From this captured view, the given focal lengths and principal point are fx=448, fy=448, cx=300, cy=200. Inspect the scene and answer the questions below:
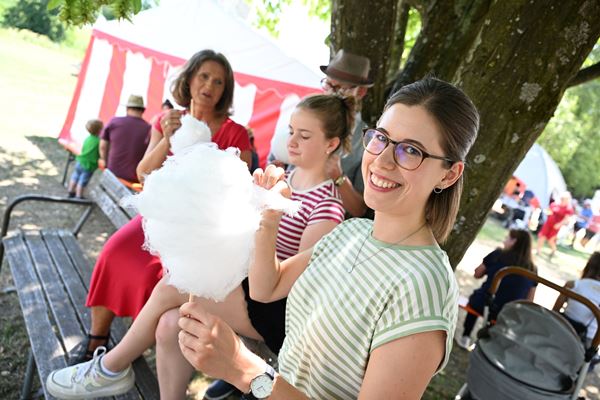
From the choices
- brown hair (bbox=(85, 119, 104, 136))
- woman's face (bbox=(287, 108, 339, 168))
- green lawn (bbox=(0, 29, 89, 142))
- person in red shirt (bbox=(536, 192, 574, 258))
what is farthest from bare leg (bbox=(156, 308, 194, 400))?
person in red shirt (bbox=(536, 192, 574, 258))

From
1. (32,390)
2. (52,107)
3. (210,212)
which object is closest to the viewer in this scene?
(210,212)

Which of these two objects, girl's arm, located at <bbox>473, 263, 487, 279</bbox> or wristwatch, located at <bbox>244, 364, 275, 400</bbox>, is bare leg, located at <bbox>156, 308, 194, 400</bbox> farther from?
girl's arm, located at <bbox>473, 263, 487, 279</bbox>

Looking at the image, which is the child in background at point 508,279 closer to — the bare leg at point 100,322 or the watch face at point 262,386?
the bare leg at point 100,322

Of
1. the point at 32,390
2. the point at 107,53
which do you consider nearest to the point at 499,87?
the point at 32,390

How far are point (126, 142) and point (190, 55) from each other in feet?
6.99

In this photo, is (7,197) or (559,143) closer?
(7,197)

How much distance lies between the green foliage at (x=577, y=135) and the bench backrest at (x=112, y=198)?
2262 cm

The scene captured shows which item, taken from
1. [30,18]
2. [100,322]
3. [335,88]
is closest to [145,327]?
[100,322]

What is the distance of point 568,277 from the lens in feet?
39.0

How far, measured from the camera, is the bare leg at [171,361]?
6.44ft

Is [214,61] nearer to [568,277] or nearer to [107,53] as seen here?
[107,53]

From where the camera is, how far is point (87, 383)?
2.11 metres

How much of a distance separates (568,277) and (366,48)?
36.5ft

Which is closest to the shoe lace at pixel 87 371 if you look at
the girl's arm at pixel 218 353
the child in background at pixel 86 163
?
the girl's arm at pixel 218 353
